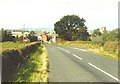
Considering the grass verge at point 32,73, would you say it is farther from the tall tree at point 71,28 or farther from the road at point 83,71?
the tall tree at point 71,28

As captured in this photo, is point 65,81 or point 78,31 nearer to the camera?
point 65,81

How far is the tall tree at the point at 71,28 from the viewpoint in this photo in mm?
115731

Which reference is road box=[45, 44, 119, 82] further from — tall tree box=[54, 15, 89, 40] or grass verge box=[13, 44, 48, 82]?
tall tree box=[54, 15, 89, 40]

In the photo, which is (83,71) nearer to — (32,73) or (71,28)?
(32,73)

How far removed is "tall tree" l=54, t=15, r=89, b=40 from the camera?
4556 inches

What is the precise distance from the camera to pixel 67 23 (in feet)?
404

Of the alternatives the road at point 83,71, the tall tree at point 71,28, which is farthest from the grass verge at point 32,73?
the tall tree at point 71,28

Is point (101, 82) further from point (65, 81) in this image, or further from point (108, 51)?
point (108, 51)

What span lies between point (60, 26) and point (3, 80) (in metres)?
109

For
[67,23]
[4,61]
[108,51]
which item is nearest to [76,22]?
[67,23]

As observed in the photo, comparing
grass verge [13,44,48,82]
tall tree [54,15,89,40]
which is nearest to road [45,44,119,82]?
grass verge [13,44,48,82]

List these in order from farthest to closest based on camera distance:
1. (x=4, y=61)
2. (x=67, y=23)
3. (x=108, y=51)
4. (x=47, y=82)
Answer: (x=67, y=23), (x=108, y=51), (x=4, y=61), (x=47, y=82)

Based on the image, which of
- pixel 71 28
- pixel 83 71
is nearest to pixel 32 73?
pixel 83 71

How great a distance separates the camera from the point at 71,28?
120 m
